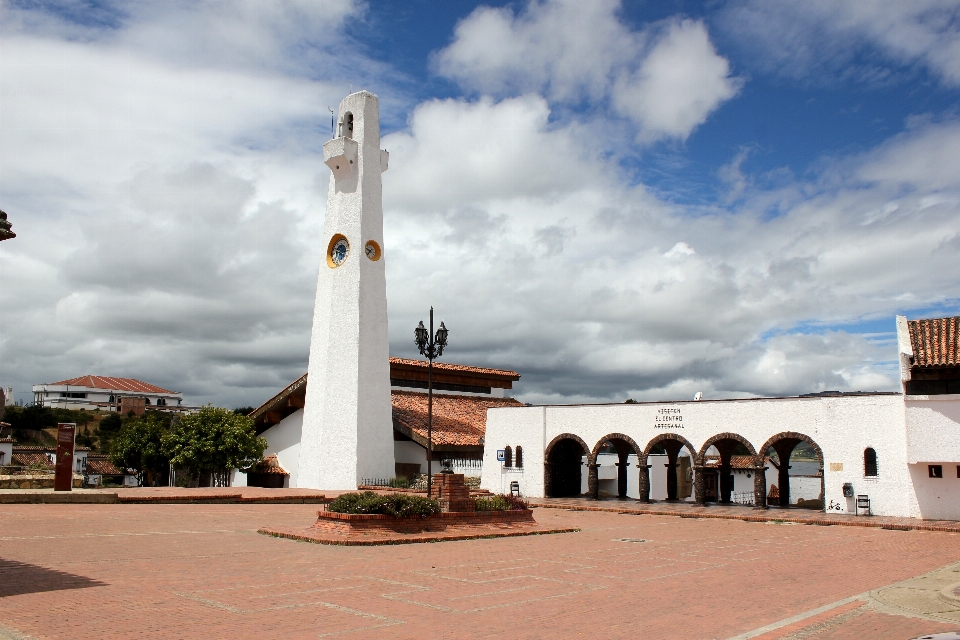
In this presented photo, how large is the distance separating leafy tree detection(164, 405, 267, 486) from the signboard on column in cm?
764

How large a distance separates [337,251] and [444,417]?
30.7 ft

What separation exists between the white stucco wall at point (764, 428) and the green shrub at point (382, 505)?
42.4ft

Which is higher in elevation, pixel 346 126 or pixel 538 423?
pixel 346 126

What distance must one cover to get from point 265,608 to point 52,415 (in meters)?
75.9

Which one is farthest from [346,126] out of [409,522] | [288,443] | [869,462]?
[869,462]

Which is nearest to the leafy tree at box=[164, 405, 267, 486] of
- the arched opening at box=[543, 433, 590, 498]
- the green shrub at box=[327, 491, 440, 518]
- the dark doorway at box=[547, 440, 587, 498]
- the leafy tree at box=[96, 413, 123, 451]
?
the arched opening at box=[543, 433, 590, 498]

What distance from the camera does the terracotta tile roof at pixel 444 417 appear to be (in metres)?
30.9

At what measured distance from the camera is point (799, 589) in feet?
33.2

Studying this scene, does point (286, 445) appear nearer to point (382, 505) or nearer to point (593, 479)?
point (593, 479)

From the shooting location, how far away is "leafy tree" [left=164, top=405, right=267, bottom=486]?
2814cm

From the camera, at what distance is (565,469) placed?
30562 mm

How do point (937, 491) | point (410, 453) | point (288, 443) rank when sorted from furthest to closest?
point (288, 443) < point (410, 453) < point (937, 491)

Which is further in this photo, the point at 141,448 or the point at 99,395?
the point at 99,395

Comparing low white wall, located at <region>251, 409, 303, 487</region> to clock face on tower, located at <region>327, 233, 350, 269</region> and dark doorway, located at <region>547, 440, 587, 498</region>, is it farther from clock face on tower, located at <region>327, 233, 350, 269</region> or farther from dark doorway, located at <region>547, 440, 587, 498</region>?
dark doorway, located at <region>547, 440, 587, 498</region>
